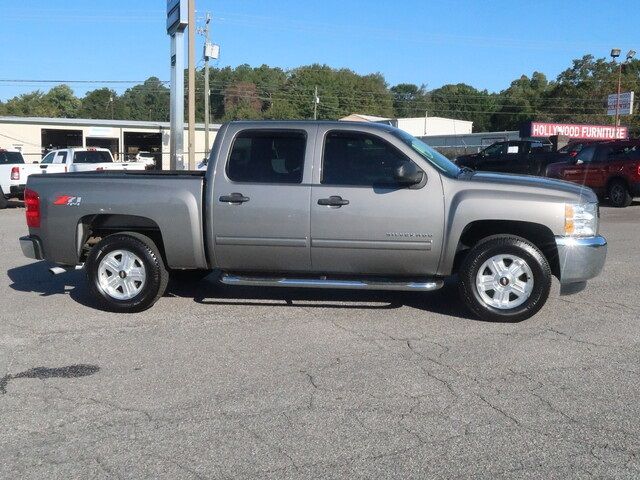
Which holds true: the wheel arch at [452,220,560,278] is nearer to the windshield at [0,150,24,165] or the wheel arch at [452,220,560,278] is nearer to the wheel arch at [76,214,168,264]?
the wheel arch at [76,214,168,264]

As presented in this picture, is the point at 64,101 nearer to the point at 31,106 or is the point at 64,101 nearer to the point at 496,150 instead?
the point at 31,106

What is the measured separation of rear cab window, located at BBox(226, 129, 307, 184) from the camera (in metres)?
6.88

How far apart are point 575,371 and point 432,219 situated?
196cm

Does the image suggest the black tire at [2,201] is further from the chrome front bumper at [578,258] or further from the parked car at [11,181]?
the chrome front bumper at [578,258]

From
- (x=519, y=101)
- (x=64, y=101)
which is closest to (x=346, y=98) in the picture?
(x=519, y=101)

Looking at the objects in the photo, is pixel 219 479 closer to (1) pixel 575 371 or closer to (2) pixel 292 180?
(1) pixel 575 371

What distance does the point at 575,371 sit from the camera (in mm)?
5305

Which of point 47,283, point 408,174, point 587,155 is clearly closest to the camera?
point 408,174

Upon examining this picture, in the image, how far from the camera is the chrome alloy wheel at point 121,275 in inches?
281

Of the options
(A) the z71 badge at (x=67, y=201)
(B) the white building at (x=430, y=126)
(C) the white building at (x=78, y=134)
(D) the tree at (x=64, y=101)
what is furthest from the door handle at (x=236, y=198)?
(D) the tree at (x=64, y=101)

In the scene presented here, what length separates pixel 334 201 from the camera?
262 inches

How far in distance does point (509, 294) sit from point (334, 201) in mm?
1900

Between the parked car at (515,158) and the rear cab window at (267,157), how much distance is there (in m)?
19.7

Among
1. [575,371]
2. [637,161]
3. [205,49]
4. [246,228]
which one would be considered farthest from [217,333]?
[205,49]
